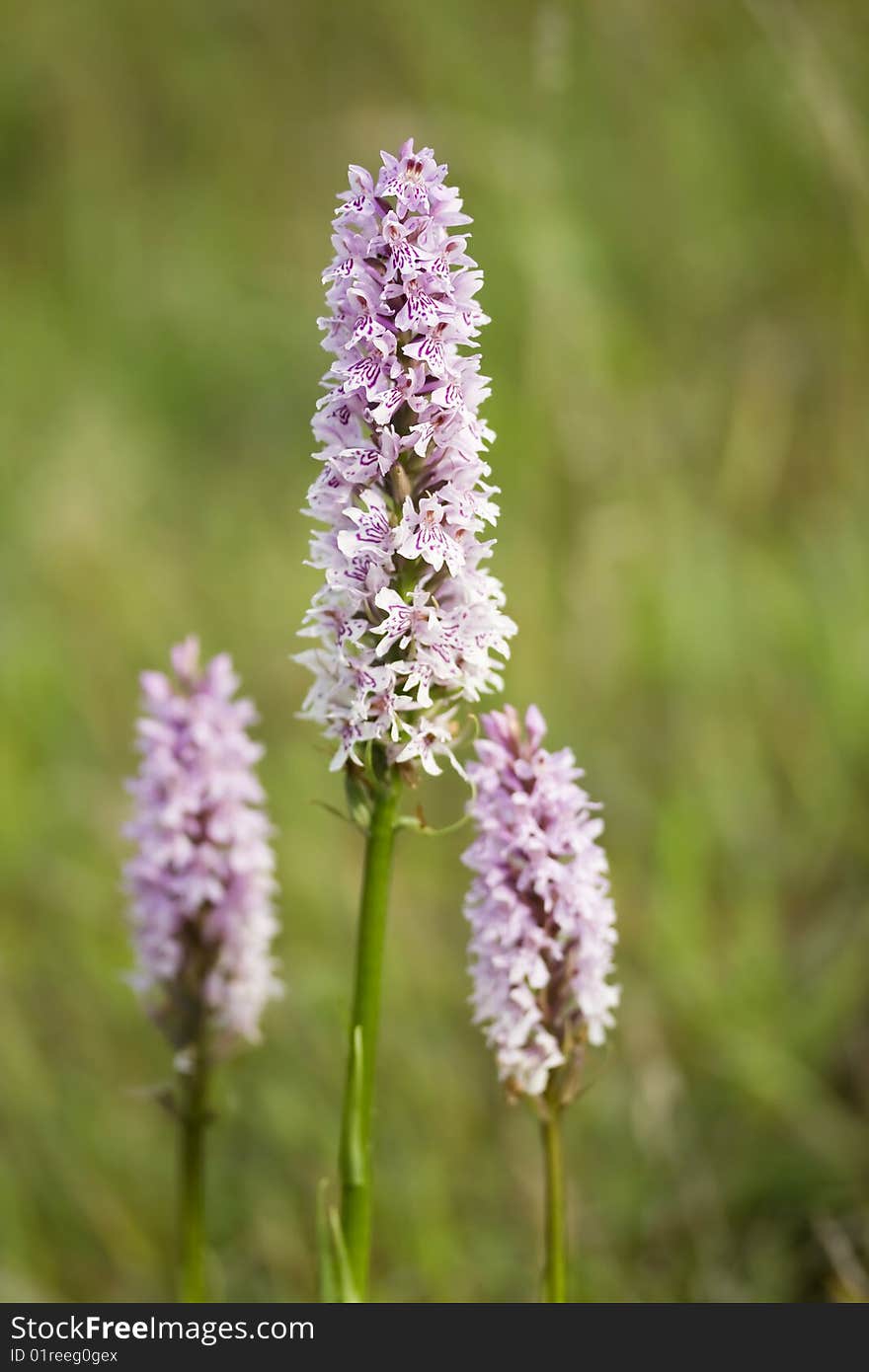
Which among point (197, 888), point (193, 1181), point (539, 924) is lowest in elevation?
point (193, 1181)

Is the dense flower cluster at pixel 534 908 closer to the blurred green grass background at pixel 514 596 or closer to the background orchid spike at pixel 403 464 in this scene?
the background orchid spike at pixel 403 464

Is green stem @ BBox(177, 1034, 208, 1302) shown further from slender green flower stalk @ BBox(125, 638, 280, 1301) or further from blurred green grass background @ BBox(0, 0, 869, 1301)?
blurred green grass background @ BBox(0, 0, 869, 1301)

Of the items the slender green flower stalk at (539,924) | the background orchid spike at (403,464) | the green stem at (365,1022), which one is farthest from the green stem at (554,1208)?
the background orchid spike at (403,464)

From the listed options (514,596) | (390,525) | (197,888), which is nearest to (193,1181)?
(197,888)

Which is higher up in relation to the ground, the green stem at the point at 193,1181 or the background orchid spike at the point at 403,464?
the background orchid spike at the point at 403,464

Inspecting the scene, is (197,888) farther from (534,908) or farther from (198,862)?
(534,908)

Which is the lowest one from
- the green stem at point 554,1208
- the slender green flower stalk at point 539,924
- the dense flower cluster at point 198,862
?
the green stem at point 554,1208
